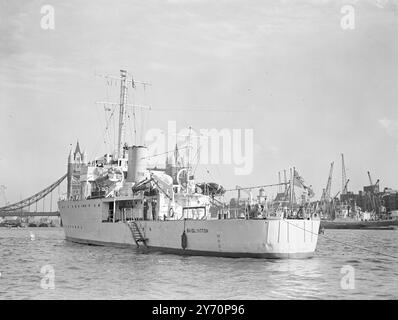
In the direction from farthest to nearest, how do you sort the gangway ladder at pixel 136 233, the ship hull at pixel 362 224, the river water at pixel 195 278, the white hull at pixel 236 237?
the ship hull at pixel 362 224 < the gangway ladder at pixel 136 233 < the white hull at pixel 236 237 < the river water at pixel 195 278

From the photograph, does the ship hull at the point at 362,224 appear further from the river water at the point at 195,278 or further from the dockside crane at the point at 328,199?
the river water at the point at 195,278

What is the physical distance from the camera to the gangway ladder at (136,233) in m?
33.8

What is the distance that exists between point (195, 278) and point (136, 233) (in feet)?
48.2

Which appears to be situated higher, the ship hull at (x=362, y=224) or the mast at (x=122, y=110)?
the mast at (x=122, y=110)

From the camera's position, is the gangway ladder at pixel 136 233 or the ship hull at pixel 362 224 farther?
the ship hull at pixel 362 224

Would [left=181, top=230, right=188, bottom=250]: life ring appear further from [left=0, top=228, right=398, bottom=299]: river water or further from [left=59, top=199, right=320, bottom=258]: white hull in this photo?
[left=0, top=228, right=398, bottom=299]: river water

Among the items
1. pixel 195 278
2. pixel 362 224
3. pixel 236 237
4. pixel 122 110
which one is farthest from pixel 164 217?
pixel 362 224

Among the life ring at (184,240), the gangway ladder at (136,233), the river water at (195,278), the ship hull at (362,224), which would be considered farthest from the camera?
the ship hull at (362,224)

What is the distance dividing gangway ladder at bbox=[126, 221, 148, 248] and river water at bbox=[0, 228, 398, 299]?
4167 millimetres

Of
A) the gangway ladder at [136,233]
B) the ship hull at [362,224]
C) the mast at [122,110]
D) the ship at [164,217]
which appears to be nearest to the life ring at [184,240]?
the ship at [164,217]

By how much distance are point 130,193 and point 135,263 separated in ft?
38.4

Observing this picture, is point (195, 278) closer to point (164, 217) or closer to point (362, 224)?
point (164, 217)

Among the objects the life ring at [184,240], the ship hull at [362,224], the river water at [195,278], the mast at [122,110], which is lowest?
the ship hull at [362,224]

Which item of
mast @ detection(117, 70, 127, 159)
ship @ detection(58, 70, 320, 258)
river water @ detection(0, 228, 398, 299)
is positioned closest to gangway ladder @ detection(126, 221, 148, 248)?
ship @ detection(58, 70, 320, 258)
